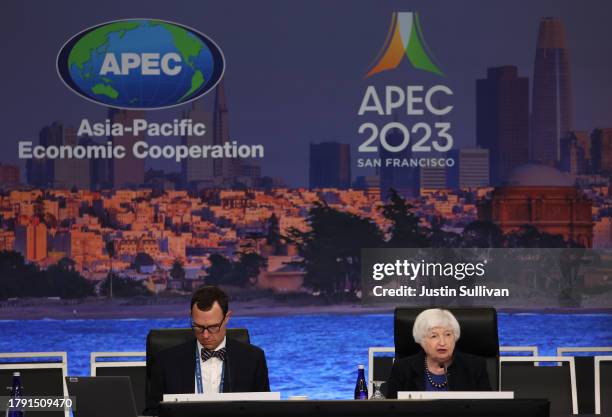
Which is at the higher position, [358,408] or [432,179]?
[432,179]

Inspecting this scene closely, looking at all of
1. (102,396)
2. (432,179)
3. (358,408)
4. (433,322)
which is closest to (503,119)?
(432,179)

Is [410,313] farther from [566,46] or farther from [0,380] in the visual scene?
[566,46]

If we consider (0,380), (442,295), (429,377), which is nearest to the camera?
(429,377)

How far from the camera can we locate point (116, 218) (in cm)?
711

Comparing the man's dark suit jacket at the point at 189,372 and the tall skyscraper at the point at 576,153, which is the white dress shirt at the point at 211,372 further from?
the tall skyscraper at the point at 576,153

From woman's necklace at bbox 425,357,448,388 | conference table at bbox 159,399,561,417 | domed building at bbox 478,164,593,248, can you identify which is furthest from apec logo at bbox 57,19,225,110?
conference table at bbox 159,399,561,417

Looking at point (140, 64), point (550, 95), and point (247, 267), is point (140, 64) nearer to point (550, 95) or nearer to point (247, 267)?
point (247, 267)

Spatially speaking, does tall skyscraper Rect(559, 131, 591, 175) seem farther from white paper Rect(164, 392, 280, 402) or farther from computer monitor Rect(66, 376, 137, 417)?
white paper Rect(164, 392, 280, 402)

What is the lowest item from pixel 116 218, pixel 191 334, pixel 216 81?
pixel 191 334

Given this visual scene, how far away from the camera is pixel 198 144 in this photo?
7.14 metres

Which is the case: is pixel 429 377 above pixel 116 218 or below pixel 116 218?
below

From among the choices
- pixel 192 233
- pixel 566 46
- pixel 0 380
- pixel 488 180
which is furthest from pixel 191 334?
pixel 566 46

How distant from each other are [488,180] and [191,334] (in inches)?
140

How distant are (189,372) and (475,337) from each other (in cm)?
112
